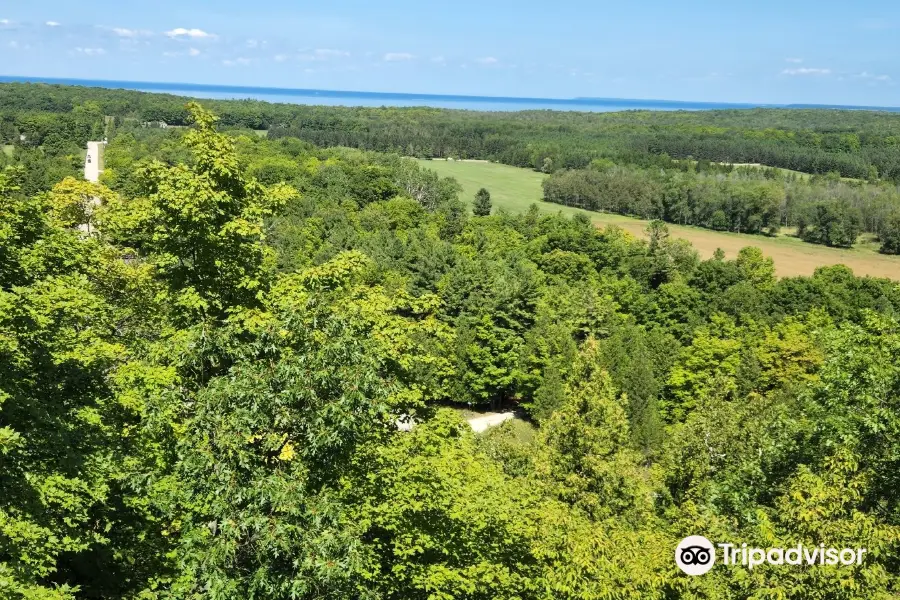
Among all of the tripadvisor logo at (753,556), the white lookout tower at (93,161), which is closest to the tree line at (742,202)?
the white lookout tower at (93,161)

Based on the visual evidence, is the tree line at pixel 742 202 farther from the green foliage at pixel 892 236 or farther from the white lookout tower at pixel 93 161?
the white lookout tower at pixel 93 161

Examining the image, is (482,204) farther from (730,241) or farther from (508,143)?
(508,143)

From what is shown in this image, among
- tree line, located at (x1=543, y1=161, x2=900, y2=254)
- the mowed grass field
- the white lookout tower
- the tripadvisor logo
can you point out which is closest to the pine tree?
the mowed grass field

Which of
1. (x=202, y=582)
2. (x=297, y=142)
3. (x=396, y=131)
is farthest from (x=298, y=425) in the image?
(x=396, y=131)

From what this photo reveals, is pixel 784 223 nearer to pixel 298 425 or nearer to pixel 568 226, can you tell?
pixel 568 226

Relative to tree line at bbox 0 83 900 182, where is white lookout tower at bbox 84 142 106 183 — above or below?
below

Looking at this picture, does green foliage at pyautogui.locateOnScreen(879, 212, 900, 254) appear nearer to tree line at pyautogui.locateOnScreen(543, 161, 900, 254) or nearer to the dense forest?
tree line at pyautogui.locateOnScreen(543, 161, 900, 254)
